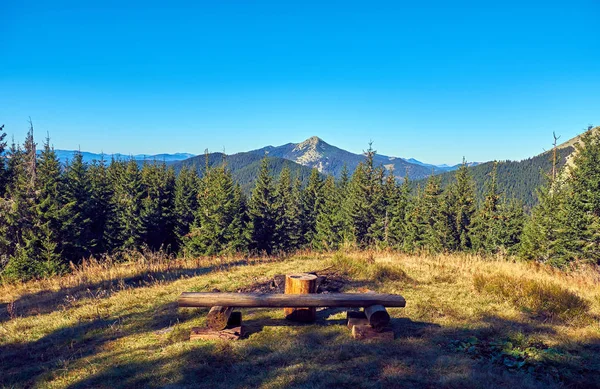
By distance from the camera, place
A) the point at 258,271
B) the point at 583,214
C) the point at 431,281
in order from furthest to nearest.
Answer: the point at 583,214 < the point at 258,271 < the point at 431,281

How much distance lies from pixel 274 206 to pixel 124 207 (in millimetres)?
19695

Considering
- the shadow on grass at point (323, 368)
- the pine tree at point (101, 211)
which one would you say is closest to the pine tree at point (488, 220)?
the shadow on grass at point (323, 368)

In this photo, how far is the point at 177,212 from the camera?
4822 centimetres

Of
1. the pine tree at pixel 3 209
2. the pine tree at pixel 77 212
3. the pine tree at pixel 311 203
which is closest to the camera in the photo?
the pine tree at pixel 3 209

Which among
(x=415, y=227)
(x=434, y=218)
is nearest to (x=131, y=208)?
(x=415, y=227)

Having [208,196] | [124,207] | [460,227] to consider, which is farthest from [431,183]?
[124,207]

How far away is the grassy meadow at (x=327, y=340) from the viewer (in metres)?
4.57

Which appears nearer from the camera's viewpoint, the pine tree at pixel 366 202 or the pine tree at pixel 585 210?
the pine tree at pixel 585 210

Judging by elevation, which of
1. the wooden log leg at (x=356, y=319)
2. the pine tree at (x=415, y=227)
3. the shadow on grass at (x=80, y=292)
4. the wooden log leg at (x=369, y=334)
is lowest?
the pine tree at (x=415, y=227)

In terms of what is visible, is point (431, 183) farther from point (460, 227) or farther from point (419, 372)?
point (419, 372)

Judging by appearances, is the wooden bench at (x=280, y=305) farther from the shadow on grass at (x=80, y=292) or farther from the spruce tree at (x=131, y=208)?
the spruce tree at (x=131, y=208)

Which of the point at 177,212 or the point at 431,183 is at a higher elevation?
the point at 431,183

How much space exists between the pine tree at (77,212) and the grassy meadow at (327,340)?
24.6 m

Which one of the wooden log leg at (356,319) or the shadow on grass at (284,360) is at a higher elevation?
the wooden log leg at (356,319)
